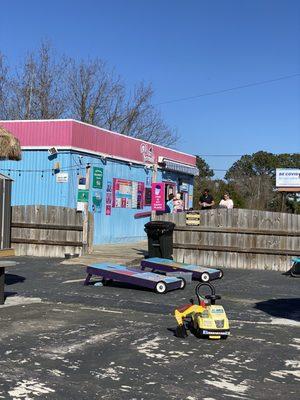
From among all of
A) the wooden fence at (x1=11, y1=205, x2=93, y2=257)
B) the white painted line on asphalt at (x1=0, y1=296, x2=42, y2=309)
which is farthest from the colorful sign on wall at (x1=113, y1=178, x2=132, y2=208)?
the white painted line on asphalt at (x1=0, y1=296, x2=42, y2=309)

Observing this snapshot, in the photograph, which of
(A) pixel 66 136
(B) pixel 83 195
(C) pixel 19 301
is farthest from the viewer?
(A) pixel 66 136

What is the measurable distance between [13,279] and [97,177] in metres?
8.26

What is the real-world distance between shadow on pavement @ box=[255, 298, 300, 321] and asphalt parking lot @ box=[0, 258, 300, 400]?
16 mm

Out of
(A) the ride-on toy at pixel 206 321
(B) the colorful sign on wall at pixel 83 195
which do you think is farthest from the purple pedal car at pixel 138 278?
(B) the colorful sign on wall at pixel 83 195

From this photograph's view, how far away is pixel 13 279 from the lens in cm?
1222

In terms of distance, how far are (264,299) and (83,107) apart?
3079 cm

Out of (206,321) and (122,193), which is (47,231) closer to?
(122,193)

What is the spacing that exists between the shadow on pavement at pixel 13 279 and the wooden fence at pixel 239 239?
5151 millimetres

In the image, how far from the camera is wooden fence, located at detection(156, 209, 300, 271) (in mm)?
15094

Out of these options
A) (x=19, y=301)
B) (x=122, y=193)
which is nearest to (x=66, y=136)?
(x=122, y=193)

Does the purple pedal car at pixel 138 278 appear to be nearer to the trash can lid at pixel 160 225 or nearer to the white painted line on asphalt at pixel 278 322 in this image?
the white painted line on asphalt at pixel 278 322

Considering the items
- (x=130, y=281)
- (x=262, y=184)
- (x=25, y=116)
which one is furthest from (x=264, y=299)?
(x=262, y=184)

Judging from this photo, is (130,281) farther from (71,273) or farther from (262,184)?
(262,184)

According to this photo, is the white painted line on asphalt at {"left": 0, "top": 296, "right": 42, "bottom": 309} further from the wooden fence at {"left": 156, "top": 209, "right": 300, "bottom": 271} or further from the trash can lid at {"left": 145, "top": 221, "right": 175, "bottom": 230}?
the wooden fence at {"left": 156, "top": 209, "right": 300, "bottom": 271}
